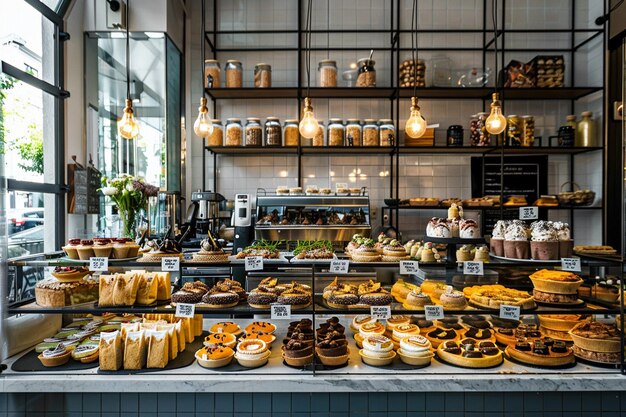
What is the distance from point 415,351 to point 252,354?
848mm

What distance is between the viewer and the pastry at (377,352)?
6.65 feet

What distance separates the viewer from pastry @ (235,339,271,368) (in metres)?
2.02

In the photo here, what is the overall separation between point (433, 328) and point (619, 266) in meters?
1.00

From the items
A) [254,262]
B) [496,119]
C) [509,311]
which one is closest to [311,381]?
[254,262]

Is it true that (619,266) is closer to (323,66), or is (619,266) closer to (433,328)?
(433,328)

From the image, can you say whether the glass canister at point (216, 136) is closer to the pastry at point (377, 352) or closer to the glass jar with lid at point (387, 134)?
the glass jar with lid at point (387, 134)

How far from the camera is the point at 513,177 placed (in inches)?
201

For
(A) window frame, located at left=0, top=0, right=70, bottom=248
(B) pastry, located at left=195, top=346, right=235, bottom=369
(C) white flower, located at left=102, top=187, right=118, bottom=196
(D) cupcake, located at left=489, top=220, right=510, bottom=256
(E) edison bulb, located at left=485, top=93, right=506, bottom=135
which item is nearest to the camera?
(B) pastry, located at left=195, top=346, right=235, bottom=369

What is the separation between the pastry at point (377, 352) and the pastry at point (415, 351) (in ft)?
0.19

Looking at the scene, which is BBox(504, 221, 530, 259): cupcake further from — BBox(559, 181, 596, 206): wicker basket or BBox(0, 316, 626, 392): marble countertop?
BBox(559, 181, 596, 206): wicker basket

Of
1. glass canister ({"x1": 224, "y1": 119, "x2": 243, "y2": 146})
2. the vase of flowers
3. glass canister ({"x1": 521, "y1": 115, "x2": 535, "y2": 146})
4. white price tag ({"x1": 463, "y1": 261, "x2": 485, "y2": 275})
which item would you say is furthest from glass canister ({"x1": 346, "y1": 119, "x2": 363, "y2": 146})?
white price tag ({"x1": 463, "y1": 261, "x2": 485, "y2": 275})

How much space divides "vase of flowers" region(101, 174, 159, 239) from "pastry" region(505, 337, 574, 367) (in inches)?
96.2

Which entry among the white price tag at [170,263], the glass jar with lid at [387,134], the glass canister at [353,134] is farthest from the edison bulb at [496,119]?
the white price tag at [170,263]

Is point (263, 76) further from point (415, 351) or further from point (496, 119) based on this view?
point (415, 351)
